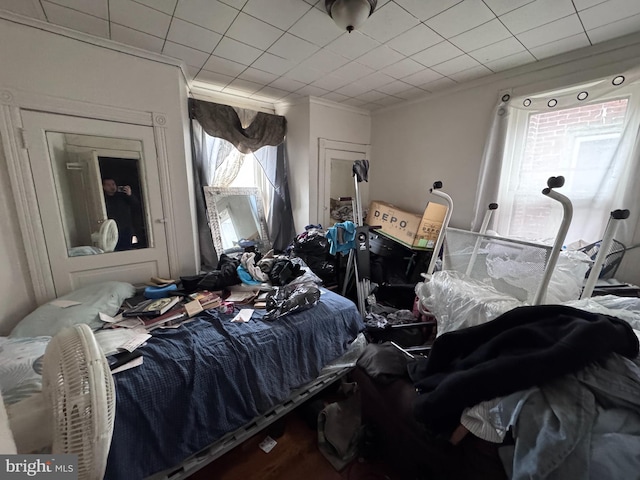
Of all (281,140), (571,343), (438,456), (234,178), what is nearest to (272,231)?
(234,178)

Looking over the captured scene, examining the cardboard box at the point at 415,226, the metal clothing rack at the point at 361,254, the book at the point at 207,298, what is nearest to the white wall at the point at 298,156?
the metal clothing rack at the point at 361,254

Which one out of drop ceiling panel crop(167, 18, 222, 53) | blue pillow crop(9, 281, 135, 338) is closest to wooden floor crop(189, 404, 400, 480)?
blue pillow crop(9, 281, 135, 338)

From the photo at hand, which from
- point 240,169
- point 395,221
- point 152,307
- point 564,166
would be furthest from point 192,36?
point 564,166

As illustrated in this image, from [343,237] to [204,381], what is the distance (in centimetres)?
166

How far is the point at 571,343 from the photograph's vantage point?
2.43 feet

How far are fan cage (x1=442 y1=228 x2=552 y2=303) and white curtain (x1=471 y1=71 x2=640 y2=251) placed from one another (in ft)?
3.11

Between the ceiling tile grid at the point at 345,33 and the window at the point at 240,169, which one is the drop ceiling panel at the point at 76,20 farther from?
the window at the point at 240,169

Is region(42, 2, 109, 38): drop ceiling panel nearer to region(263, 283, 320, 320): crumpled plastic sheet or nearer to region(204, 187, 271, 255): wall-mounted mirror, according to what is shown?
region(204, 187, 271, 255): wall-mounted mirror

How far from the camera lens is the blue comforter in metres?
1.06

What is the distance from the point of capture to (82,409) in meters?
0.64

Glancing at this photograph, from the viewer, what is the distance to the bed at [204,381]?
3.44 ft

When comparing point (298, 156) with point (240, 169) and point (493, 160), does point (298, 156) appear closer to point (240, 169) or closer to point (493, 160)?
point (240, 169)

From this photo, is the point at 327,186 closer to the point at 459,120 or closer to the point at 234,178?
the point at 234,178

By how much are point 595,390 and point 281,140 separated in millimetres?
3399
